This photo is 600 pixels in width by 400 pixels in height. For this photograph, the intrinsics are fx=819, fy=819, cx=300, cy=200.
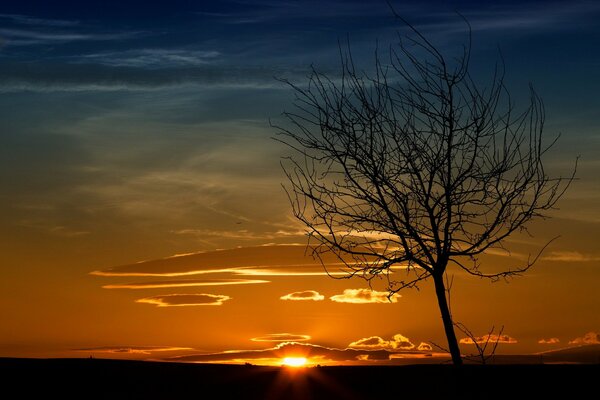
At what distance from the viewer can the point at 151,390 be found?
35.1 ft

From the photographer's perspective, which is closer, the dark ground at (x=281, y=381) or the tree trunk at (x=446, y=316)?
the dark ground at (x=281, y=381)

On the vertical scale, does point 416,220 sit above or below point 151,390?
above

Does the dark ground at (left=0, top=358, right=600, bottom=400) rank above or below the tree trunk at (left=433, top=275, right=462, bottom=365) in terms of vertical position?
below

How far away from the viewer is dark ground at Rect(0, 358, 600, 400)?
10.6 meters

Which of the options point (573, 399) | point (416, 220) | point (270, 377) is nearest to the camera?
point (573, 399)

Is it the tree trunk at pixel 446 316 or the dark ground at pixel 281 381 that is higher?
the tree trunk at pixel 446 316

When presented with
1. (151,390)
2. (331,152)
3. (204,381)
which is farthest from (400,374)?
(331,152)

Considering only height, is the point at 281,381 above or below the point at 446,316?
below

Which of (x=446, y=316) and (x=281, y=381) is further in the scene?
(x=446, y=316)

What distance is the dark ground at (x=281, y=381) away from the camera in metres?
10.6

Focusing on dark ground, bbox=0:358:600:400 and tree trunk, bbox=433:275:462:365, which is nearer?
dark ground, bbox=0:358:600:400

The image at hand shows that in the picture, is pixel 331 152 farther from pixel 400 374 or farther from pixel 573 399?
pixel 573 399

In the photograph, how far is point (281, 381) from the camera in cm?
1120

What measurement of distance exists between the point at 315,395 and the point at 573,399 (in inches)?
132
